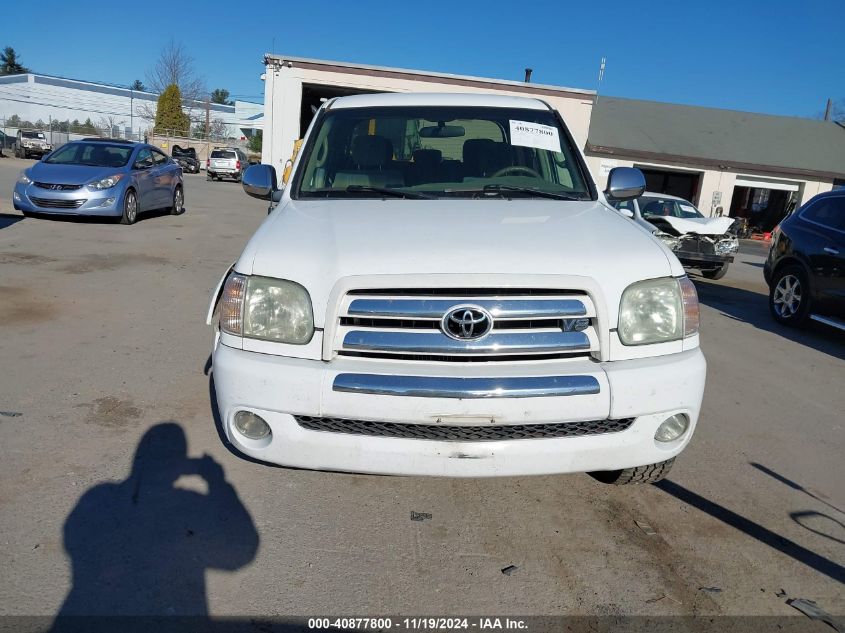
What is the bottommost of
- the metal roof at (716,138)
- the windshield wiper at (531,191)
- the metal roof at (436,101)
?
the windshield wiper at (531,191)

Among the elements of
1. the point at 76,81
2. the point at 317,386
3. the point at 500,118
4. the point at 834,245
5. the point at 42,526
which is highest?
the point at 76,81

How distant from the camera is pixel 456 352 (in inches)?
105

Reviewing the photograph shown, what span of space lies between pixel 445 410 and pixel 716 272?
35.8 ft

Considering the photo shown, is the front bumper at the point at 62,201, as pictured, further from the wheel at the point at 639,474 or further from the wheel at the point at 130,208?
the wheel at the point at 639,474

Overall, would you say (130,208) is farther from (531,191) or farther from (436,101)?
(531,191)

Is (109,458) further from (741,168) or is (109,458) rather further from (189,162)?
(189,162)

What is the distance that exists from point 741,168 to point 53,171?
2566cm

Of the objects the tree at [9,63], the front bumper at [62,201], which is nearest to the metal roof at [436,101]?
the front bumper at [62,201]

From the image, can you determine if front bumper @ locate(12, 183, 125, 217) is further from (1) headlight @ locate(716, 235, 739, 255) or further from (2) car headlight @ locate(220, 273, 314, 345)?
(1) headlight @ locate(716, 235, 739, 255)

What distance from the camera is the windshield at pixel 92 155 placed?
1249 cm

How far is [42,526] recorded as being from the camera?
285 centimetres

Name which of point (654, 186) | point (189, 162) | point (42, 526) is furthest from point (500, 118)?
point (189, 162)

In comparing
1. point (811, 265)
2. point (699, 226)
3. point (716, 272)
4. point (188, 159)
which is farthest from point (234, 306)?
point (188, 159)

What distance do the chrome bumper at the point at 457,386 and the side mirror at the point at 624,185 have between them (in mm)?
2092
